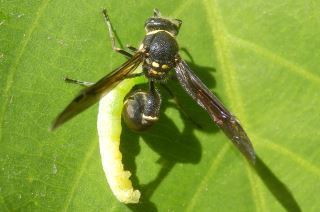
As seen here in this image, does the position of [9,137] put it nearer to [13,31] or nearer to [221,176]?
[13,31]

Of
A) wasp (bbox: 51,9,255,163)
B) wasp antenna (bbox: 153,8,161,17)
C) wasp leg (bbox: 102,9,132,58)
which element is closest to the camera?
wasp (bbox: 51,9,255,163)

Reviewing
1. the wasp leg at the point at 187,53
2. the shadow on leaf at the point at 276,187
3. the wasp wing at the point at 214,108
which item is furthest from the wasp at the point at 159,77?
the shadow on leaf at the point at 276,187

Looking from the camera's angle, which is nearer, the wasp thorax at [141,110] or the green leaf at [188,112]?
the green leaf at [188,112]

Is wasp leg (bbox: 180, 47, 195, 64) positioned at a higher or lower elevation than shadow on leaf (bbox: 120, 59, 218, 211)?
higher

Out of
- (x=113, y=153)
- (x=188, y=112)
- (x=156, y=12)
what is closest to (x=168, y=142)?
(x=188, y=112)

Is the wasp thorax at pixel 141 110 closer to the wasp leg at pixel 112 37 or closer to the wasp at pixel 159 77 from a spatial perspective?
the wasp at pixel 159 77

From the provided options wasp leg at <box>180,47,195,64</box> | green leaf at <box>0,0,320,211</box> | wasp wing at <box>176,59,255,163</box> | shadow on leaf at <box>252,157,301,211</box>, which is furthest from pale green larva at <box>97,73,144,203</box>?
shadow on leaf at <box>252,157,301,211</box>

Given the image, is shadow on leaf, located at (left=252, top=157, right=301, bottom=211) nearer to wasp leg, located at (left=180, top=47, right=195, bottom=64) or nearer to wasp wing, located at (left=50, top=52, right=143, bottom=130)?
wasp leg, located at (left=180, top=47, right=195, bottom=64)

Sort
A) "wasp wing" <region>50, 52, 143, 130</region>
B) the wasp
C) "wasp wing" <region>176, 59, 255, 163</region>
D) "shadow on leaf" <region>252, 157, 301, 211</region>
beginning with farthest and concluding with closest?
"shadow on leaf" <region>252, 157, 301, 211</region> < the wasp < "wasp wing" <region>176, 59, 255, 163</region> < "wasp wing" <region>50, 52, 143, 130</region>
